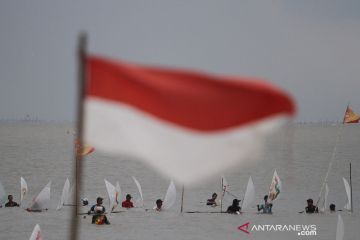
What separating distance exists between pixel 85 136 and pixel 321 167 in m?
76.3

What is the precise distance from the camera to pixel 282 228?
27.1 meters

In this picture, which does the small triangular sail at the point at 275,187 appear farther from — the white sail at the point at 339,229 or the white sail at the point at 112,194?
the white sail at the point at 339,229

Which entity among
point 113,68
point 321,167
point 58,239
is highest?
point 321,167

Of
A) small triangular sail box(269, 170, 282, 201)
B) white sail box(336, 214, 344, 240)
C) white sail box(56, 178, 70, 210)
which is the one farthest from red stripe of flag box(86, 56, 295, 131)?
small triangular sail box(269, 170, 282, 201)

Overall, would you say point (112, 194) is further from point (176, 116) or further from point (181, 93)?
point (181, 93)

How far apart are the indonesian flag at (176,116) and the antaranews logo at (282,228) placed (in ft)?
66.1

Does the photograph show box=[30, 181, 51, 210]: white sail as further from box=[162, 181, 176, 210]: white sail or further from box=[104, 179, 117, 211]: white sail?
box=[162, 181, 176, 210]: white sail

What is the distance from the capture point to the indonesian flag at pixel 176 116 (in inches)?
234

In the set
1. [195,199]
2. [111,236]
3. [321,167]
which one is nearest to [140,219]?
[111,236]

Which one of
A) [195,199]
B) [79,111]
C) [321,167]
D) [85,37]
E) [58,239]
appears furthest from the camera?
[321,167]

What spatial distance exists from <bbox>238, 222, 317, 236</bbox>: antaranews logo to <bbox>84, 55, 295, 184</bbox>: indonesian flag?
20.1 m

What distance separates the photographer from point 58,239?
23500 millimetres

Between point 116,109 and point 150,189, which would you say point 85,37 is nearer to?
point 116,109

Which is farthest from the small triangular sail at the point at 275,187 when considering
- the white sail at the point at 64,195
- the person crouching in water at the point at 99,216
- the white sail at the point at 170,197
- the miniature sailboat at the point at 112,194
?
the white sail at the point at 64,195
